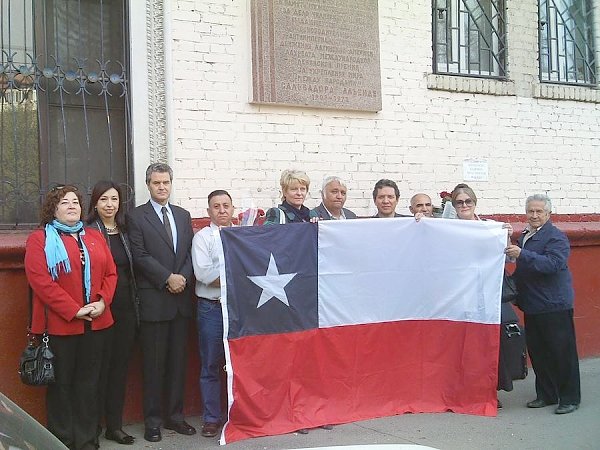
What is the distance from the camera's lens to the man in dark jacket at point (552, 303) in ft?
20.5

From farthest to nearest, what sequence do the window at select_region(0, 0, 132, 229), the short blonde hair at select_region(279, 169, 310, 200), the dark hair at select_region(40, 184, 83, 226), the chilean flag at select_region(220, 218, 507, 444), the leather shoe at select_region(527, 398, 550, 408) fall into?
the leather shoe at select_region(527, 398, 550, 408)
the window at select_region(0, 0, 132, 229)
the short blonde hair at select_region(279, 169, 310, 200)
the chilean flag at select_region(220, 218, 507, 444)
the dark hair at select_region(40, 184, 83, 226)

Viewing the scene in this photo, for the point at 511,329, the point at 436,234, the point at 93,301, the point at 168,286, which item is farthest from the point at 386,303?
the point at 93,301

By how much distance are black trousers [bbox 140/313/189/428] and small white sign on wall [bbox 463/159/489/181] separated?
383cm

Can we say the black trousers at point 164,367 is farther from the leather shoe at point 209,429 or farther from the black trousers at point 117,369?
the leather shoe at point 209,429

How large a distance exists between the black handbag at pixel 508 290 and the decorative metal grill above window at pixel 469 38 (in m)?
2.82

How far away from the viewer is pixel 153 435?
5.62 m

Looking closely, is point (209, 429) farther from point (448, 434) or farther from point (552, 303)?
point (552, 303)

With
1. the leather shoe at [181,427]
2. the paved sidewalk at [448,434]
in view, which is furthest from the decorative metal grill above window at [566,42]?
the leather shoe at [181,427]

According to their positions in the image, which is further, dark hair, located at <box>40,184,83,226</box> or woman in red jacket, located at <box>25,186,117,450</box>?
dark hair, located at <box>40,184,83,226</box>

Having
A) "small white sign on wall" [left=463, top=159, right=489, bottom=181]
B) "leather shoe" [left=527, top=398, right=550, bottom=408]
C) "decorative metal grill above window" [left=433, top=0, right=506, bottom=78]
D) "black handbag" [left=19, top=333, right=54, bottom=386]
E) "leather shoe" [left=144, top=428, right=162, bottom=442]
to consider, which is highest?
"decorative metal grill above window" [left=433, top=0, right=506, bottom=78]

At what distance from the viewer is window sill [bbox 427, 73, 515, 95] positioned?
26.3 ft

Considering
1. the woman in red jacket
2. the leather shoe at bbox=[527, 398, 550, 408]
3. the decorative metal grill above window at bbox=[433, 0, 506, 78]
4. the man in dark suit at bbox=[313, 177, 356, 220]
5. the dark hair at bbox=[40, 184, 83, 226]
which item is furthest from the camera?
the decorative metal grill above window at bbox=[433, 0, 506, 78]

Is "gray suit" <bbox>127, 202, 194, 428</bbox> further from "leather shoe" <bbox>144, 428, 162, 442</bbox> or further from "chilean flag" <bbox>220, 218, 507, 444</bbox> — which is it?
"chilean flag" <bbox>220, 218, 507, 444</bbox>

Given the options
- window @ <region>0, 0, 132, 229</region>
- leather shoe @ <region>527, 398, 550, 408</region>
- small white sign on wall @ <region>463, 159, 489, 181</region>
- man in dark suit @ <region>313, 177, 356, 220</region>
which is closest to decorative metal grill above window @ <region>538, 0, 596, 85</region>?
small white sign on wall @ <region>463, 159, 489, 181</region>
